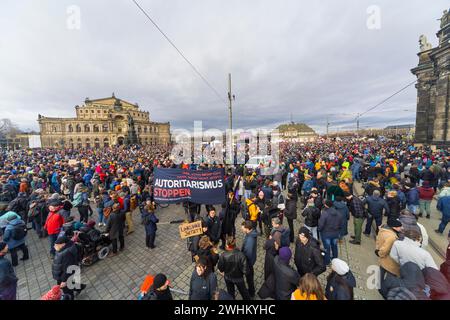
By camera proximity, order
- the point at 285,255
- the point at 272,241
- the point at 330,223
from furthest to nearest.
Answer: the point at 330,223 < the point at 272,241 < the point at 285,255

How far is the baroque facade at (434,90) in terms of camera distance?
1582cm

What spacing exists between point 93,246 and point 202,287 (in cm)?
385

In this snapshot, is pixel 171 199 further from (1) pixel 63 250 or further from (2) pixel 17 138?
(2) pixel 17 138

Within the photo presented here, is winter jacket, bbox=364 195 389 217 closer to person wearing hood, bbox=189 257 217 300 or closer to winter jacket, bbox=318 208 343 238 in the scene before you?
winter jacket, bbox=318 208 343 238

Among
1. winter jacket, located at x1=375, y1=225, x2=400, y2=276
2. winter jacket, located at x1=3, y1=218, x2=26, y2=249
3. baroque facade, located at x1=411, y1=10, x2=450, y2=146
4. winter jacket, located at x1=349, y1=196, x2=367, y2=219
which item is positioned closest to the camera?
winter jacket, located at x1=375, y1=225, x2=400, y2=276

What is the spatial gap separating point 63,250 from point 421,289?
19.7 ft

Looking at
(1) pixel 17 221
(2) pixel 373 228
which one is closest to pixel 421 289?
(2) pixel 373 228

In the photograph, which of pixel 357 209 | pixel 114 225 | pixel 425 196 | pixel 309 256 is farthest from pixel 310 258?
pixel 425 196

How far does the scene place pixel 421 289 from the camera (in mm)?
2309

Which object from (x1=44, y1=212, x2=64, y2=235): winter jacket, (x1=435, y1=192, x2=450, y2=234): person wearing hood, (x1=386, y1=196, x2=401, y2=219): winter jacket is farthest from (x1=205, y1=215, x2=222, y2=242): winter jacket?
(x1=435, y1=192, x2=450, y2=234): person wearing hood

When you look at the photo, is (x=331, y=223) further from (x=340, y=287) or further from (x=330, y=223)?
(x=340, y=287)

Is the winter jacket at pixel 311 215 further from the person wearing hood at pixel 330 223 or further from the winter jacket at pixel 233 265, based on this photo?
the winter jacket at pixel 233 265

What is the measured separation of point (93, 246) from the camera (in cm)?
467

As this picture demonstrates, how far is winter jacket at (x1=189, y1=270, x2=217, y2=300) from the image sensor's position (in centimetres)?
265
